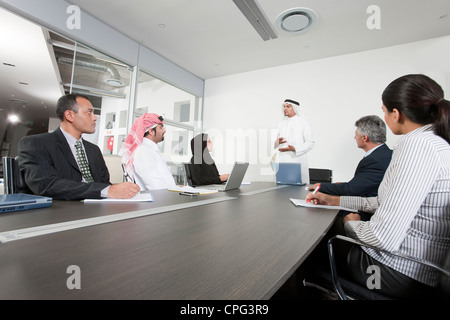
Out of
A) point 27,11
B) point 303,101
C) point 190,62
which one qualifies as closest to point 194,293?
point 27,11

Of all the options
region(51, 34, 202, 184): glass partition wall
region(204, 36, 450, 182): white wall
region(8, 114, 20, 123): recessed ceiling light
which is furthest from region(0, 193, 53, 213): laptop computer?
region(8, 114, 20, 123): recessed ceiling light

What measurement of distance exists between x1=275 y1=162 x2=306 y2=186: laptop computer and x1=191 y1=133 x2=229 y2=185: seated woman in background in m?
0.91

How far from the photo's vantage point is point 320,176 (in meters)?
3.91

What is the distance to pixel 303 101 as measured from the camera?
16.4 feet

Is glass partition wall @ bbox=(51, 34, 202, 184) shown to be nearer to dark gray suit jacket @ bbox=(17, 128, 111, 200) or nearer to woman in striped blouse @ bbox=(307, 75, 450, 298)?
dark gray suit jacket @ bbox=(17, 128, 111, 200)

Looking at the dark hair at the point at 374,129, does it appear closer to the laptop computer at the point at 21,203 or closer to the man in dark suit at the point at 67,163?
the man in dark suit at the point at 67,163

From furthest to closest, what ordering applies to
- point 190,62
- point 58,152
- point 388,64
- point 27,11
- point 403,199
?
point 190,62 < point 388,64 < point 27,11 < point 58,152 < point 403,199

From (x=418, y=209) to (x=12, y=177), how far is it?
2.11 m

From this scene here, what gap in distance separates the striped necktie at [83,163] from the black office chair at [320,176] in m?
3.38

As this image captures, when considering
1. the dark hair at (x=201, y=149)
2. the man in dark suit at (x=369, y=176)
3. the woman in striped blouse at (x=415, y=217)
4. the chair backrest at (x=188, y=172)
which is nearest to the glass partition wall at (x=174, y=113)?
the dark hair at (x=201, y=149)

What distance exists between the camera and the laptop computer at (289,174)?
3064 millimetres

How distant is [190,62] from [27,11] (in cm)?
303

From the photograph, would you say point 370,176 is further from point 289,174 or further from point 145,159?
point 145,159
